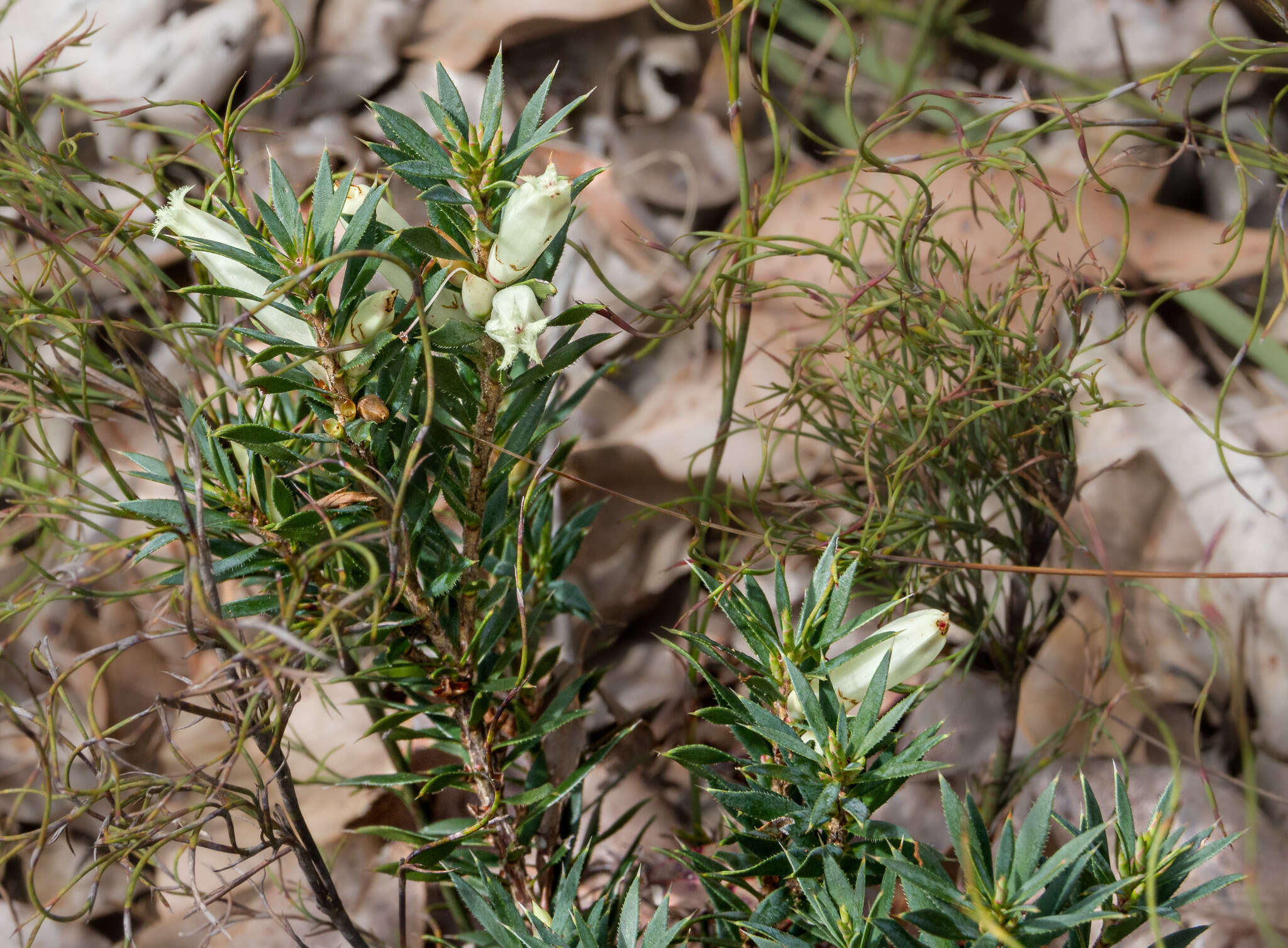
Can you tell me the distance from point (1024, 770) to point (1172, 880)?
276 mm

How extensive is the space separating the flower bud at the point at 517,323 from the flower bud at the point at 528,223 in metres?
0.01

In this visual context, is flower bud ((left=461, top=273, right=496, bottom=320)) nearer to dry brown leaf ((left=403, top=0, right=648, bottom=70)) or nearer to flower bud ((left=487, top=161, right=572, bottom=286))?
flower bud ((left=487, top=161, right=572, bottom=286))

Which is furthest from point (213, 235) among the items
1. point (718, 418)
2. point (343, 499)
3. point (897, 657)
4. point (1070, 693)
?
point (1070, 693)

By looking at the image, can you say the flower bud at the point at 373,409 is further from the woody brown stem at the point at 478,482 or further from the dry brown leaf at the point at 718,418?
Answer: the dry brown leaf at the point at 718,418

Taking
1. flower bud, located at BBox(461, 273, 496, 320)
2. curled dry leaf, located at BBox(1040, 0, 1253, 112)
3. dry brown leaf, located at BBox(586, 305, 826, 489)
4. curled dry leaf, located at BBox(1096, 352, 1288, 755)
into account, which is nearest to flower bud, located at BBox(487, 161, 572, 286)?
flower bud, located at BBox(461, 273, 496, 320)

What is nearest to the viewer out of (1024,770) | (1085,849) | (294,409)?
(1085,849)

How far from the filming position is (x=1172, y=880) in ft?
1.17

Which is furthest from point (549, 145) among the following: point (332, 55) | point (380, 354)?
point (380, 354)

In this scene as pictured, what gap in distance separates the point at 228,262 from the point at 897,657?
1.07 feet

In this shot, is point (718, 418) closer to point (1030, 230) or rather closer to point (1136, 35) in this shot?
point (1030, 230)

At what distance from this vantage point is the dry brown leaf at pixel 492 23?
3.56 ft

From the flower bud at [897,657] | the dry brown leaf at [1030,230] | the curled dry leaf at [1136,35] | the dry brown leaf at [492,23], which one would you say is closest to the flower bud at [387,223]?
the flower bud at [897,657]

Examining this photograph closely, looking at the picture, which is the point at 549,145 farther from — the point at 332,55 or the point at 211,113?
the point at 211,113

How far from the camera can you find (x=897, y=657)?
1.31ft
